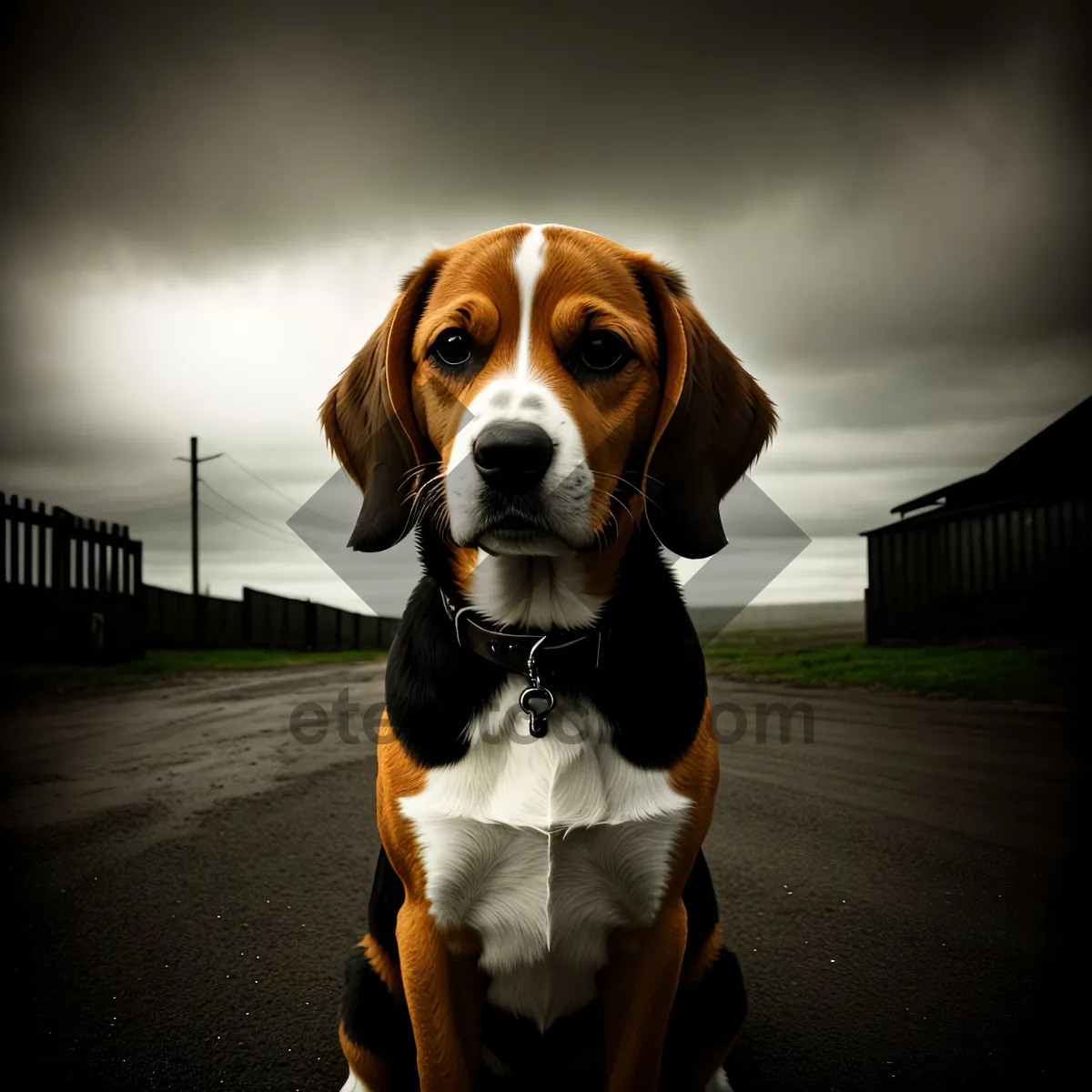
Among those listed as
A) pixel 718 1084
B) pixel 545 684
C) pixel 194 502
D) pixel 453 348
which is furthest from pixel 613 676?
pixel 194 502

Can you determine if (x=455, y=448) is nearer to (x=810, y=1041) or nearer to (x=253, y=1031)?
(x=253, y=1031)

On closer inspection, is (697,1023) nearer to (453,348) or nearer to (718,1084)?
(718,1084)

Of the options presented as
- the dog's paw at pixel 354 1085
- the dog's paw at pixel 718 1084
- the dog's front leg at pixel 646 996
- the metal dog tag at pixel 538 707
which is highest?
the metal dog tag at pixel 538 707

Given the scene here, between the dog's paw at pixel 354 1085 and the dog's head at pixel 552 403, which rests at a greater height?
the dog's head at pixel 552 403

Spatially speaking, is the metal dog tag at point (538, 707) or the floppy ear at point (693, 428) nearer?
the metal dog tag at point (538, 707)

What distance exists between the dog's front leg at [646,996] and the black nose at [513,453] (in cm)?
117

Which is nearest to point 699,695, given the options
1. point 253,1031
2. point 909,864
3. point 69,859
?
point 253,1031

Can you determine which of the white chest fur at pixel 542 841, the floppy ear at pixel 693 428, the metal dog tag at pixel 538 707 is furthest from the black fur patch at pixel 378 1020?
the floppy ear at pixel 693 428

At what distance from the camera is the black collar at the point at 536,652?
196 centimetres

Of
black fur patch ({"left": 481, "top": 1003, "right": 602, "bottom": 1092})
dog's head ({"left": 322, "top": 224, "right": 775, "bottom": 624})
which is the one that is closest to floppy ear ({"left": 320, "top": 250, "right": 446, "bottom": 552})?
dog's head ({"left": 322, "top": 224, "right": 775, "bottom": 624})

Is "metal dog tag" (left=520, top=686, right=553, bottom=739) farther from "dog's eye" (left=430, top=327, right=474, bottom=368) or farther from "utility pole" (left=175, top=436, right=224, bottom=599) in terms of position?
"utility pole" (left=175, top=436, right=224, bottom=599)

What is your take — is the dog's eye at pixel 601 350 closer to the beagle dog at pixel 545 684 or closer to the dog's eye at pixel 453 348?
the beagle dog at pixel 545 684

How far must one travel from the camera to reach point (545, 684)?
6.59 feet

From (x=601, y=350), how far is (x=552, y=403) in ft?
1.16
